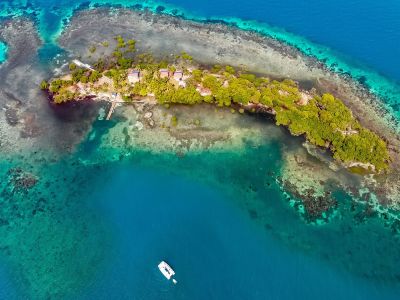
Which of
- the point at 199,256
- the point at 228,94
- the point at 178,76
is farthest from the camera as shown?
the point at 178,76

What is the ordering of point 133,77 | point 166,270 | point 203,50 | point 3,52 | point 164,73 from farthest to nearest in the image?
point 3,52 → point 203,50 → point 164,73 → point 133,77 → point 166,270

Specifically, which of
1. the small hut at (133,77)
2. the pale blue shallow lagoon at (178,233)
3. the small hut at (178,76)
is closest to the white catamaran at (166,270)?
the pale blue shallow lagoon at (178,233)

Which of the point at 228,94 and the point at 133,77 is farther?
the point at 133,77


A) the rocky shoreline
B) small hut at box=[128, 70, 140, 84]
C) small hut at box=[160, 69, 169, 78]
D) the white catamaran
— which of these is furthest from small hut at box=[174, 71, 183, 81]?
the white catamaran

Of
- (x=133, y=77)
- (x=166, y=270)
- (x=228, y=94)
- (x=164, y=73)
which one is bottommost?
(x=166, y=270)

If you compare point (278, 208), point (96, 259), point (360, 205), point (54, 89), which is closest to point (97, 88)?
point (54, 89)

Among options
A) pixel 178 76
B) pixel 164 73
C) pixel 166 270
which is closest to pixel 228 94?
pixel 178 76

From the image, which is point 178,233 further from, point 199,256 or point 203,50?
point 203,50

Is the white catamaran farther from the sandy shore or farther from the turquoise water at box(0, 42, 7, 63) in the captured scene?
the turquoise water at box(0, 42, 7, 63)
